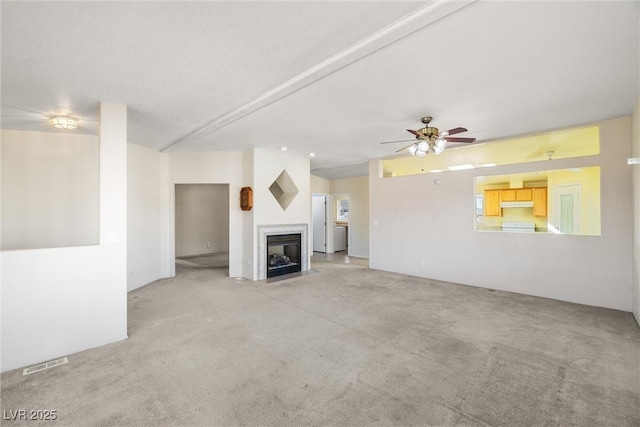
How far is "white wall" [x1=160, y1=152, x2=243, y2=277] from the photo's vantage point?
5.78 meters

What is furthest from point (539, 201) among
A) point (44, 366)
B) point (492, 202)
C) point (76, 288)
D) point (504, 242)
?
point (44, 366)

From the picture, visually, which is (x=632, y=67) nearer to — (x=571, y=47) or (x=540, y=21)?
(x=571, y=47)

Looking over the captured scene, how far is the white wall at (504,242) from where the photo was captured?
12.6ft

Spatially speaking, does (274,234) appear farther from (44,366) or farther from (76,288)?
(44,366)

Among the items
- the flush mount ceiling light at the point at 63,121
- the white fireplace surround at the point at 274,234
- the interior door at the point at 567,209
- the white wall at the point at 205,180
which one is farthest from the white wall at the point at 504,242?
the flush mount ceiling light at the point at 63,121

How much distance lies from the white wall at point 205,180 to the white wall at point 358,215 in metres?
4.11

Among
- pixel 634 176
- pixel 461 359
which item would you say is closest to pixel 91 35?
pixel 461 359

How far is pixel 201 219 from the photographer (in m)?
9.10

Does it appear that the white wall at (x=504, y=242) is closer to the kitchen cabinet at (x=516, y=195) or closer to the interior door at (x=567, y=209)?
the interior door at (x=567, y=209)

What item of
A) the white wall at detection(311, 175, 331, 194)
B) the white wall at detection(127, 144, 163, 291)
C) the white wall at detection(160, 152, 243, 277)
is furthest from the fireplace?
the white wall at detection(311, 175, 331, 194)

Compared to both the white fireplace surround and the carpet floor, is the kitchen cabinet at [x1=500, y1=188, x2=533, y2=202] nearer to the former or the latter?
the carpet floor

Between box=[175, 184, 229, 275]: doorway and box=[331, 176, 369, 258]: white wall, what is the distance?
407 cm

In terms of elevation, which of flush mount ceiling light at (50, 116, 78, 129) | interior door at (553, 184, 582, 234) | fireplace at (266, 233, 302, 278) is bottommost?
fireplace at (266, 233, 302, 278)

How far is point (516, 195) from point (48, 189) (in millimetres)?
8494
